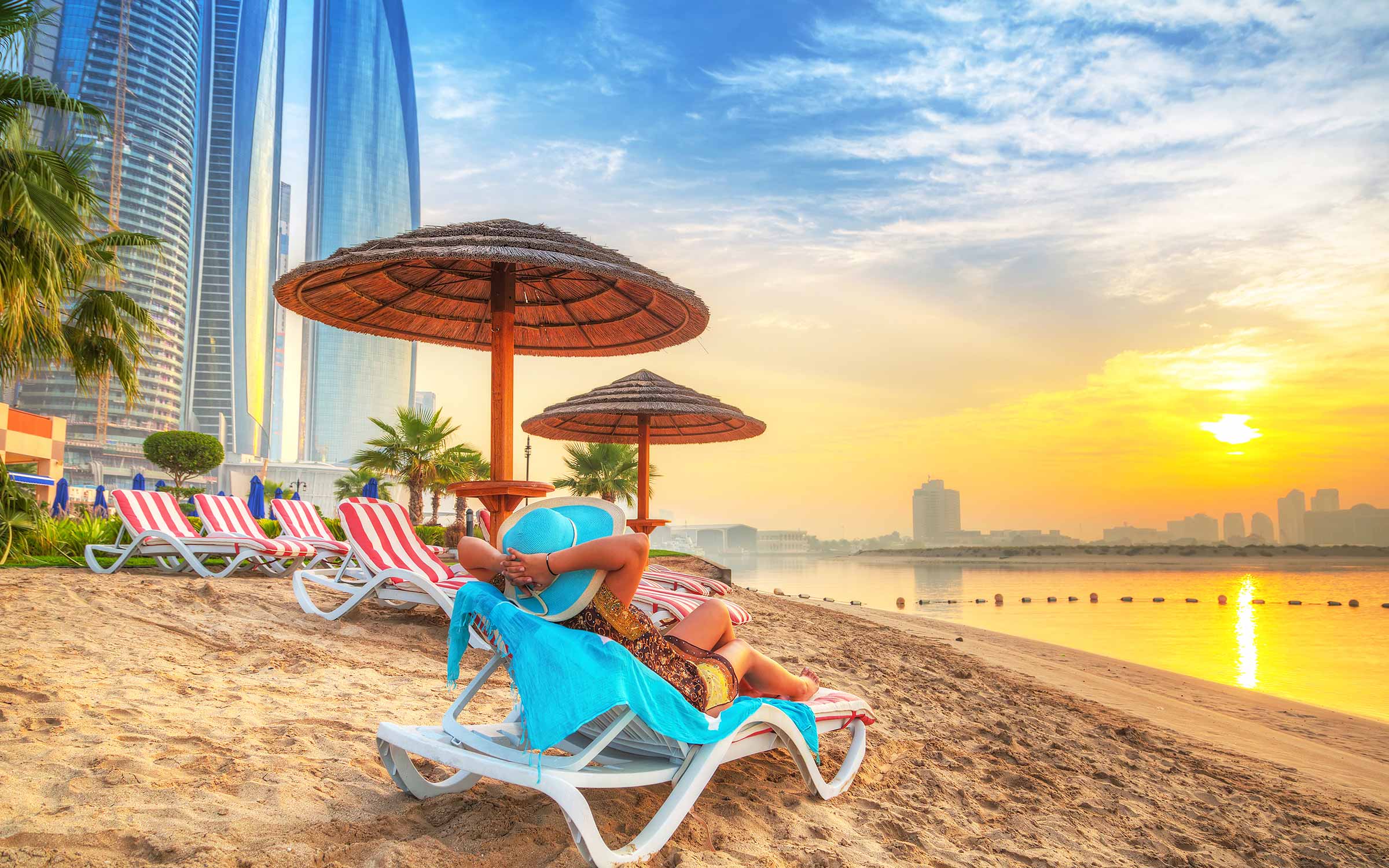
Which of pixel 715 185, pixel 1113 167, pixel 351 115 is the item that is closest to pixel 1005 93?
pixel 1113 167

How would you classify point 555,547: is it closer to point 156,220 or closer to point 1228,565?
point 1228,565

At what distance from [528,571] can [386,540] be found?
4331 millimetres

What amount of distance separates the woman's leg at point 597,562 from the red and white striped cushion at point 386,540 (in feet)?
11.9

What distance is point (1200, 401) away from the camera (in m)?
22.7

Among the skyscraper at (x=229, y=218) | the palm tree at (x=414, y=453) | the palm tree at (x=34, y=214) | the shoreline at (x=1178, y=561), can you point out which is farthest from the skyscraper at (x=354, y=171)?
the palm tree at (x=34, y=214)

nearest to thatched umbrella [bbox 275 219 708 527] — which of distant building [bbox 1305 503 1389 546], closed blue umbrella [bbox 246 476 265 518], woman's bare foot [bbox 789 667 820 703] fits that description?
woman's bare foot [bbox 789 667 820 703]

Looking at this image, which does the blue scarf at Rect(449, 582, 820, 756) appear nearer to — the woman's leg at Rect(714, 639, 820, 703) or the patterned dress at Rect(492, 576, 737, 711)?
the patterned dress at Rect(492, 576, 737, 711)

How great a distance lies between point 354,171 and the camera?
129 metres

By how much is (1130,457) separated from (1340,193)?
12987 mm

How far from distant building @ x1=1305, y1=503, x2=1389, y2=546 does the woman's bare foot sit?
7260cm

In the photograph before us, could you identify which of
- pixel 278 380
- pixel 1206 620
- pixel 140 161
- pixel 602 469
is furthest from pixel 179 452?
pixel 278 380

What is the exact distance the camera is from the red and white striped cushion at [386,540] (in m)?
5.67

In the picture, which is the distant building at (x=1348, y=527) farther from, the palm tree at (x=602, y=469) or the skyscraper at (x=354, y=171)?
the skyscraper at (x=354, y=171)

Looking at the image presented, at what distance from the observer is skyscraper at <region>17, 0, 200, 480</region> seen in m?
77.8
